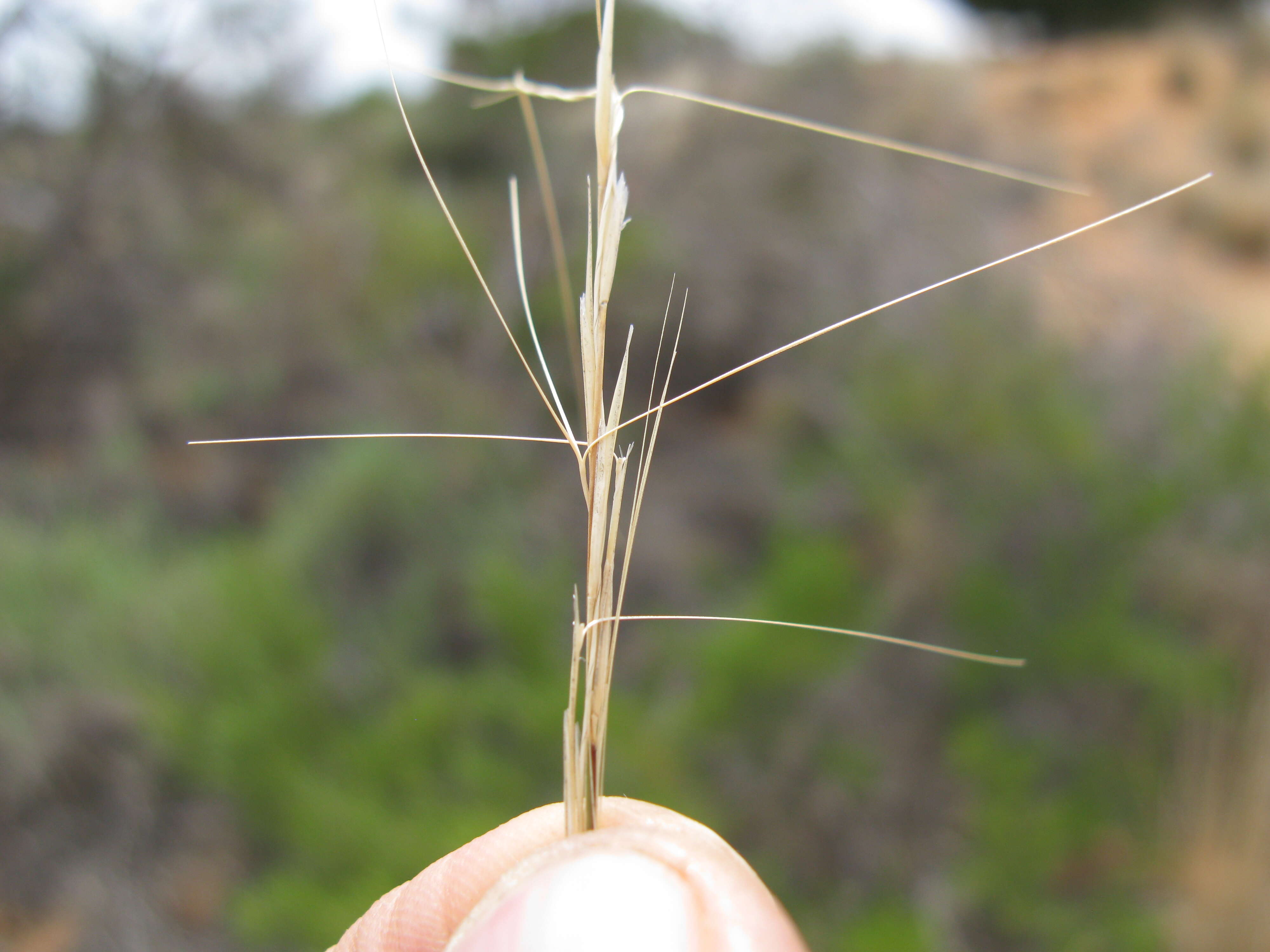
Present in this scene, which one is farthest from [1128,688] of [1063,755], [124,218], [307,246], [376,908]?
[124,218]

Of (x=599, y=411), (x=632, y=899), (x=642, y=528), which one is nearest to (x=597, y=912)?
(x=632, y=899)

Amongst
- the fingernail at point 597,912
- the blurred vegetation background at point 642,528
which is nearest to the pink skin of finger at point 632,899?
the fingernail at point 597,912

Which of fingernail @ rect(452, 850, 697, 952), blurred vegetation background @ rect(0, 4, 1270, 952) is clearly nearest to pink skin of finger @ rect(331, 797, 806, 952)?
fingernail @ rect(452, 850, 697, 952)

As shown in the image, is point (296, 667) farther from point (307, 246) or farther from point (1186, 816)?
point (307, 246)

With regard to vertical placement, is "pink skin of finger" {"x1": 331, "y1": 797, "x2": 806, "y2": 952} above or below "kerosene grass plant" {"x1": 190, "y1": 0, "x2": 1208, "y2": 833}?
below

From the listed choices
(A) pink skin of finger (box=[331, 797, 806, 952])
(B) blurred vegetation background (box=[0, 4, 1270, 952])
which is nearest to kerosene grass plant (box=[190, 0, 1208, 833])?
(A) pink skin of finger (box=[331, 797, 806, 952])

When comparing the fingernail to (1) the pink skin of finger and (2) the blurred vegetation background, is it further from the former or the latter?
(2) the blurred vegetation background

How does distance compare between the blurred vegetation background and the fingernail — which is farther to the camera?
the blurred vegetation background

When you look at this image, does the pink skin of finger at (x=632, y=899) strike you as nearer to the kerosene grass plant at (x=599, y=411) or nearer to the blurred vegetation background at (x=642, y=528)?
the kerosene grass plant at (x=599, y=411)
